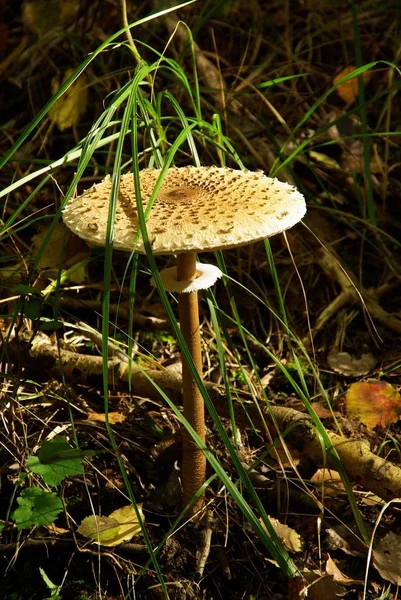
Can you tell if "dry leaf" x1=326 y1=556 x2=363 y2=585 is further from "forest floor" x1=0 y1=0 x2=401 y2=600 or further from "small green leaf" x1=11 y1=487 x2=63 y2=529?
A: "small green leaf" x1=11 y1=487 x2=63 y2=529

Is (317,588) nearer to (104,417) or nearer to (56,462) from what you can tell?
(56,462)

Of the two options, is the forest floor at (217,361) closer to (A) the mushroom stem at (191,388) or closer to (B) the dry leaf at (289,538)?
(B) the dry leaf at (289,538)

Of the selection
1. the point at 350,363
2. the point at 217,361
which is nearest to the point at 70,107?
the point at 217,361

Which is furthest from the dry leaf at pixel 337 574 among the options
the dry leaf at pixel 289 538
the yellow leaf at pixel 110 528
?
the yellow leaf at pixel 110 528

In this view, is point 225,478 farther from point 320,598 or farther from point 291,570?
point 320,598

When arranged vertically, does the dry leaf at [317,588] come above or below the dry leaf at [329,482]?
above

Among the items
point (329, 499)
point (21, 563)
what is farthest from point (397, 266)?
point (21, 563)
